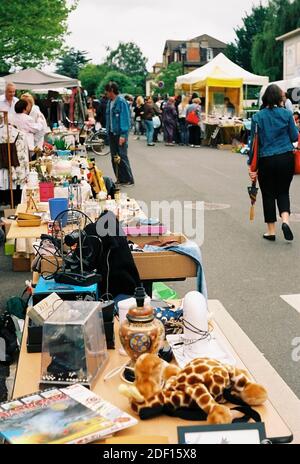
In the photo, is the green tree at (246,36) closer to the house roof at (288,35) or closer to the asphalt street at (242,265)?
the house roof at (288,35)

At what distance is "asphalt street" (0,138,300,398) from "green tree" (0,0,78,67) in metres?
18.6

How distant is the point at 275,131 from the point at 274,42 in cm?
4695

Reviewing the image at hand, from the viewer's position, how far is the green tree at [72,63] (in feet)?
277

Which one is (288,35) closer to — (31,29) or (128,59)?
(31,29)

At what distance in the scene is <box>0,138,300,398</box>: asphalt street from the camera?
15.9 feet

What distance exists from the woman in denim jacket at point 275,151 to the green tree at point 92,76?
2580 inches

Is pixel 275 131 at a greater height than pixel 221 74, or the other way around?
pixel 221 74

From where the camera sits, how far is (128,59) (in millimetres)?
113812

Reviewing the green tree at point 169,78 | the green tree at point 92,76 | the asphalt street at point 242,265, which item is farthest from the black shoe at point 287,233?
the green tree at point 92,76

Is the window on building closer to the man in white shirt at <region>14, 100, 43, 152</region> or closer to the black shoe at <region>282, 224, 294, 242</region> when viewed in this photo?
the man in white shirt at <region>14, 100, 43, 152</region>

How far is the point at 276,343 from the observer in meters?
4.61

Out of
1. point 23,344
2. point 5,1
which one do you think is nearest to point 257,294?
point 23,344

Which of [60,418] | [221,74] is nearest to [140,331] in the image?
[60,418]
